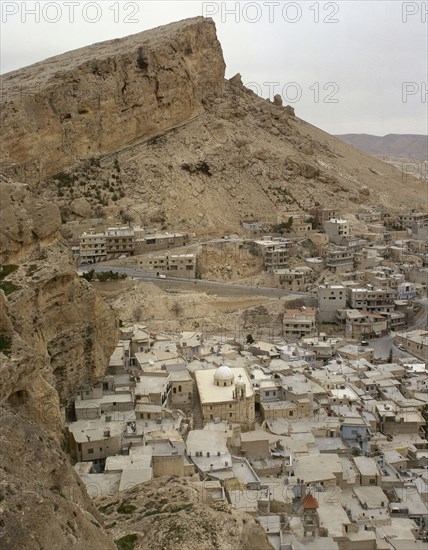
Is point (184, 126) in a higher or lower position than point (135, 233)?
higher

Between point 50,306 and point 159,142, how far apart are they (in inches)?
1701

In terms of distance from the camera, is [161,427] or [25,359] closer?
[25,359]

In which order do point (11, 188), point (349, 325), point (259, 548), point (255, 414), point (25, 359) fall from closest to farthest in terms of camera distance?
1. point (259, 548)
2. point (25, 359)
3. point (11, 188)
4. point (255, 414)
5. point (349, 325)

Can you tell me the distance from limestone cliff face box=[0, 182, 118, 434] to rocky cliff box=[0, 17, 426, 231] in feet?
96.8

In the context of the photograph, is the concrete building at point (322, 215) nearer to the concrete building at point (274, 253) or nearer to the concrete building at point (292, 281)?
the concrete building at point (274, 253)

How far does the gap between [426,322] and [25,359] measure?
3048cm

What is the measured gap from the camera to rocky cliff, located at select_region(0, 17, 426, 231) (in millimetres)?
55906

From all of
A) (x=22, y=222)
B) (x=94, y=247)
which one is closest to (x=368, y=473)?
(x=22, y=222)

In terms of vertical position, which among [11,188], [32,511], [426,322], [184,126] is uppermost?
[184,126]

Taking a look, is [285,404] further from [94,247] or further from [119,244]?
[94,247]

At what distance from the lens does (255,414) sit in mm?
25281

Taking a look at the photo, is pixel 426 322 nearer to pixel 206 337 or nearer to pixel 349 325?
pixel 349 325

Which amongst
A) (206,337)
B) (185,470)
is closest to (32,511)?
(185,470)

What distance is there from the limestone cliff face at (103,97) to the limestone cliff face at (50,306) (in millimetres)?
30570
